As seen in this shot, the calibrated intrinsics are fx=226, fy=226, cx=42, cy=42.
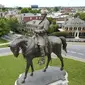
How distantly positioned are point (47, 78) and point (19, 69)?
906 centimetres

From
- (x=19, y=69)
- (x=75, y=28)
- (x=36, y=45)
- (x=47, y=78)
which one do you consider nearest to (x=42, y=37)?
(x=36, y=45)

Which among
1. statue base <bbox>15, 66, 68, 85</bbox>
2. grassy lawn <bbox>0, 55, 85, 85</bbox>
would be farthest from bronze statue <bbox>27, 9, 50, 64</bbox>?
grassy lawn <bbox>0, 55, 85, 85</bbox>

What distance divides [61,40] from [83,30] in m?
39.4

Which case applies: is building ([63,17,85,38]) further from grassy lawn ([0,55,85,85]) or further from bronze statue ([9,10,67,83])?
bronze statue ([9,10,67,83])

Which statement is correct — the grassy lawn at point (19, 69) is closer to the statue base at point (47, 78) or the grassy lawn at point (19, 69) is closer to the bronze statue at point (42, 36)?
the statue base at point (47, 78)

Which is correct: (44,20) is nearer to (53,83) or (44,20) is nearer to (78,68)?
(53,83)

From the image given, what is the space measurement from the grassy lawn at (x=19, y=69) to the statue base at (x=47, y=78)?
3.99 m

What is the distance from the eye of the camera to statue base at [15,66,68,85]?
15.0m

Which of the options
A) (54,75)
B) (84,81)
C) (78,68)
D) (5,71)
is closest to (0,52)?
(5,71)

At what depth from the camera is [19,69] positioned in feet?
79.2

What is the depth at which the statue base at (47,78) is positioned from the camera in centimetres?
1500

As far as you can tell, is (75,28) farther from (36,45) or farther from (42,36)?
(36,45)

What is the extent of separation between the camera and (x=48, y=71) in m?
16.7

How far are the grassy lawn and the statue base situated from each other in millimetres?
3991
